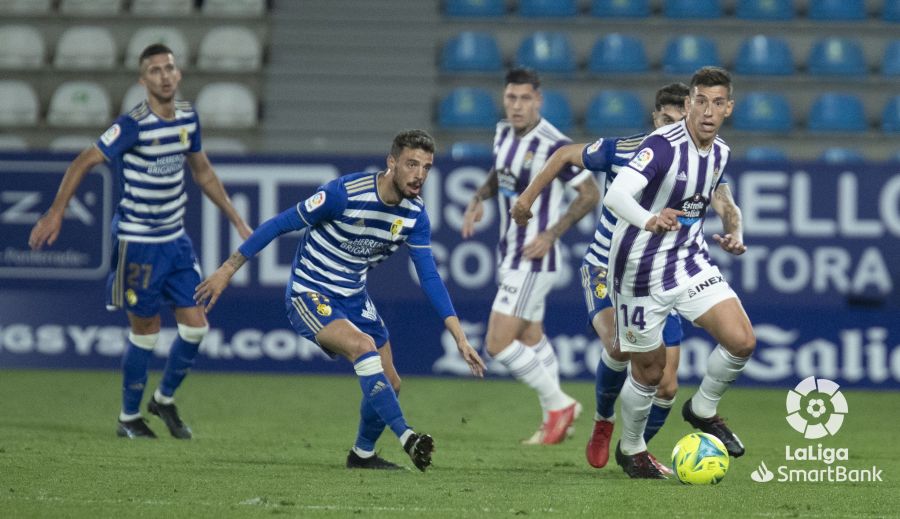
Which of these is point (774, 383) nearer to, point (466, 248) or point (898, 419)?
point (898, 419)

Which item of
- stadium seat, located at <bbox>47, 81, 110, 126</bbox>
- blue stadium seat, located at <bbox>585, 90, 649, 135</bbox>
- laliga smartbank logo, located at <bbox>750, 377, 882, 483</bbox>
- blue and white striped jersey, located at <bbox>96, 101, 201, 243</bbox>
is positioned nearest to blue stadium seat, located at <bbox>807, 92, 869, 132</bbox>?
blue stadium seat, located at <bbox>585, 90, 649, 135</bbox>

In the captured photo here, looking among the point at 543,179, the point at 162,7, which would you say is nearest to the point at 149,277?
the point at 543,179

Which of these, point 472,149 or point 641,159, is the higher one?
point 641,159

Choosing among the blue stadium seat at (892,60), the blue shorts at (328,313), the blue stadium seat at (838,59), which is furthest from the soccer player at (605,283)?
the blue stadium seat at (892,60)

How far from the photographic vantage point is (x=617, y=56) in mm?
14227

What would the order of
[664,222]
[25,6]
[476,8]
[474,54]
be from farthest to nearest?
1. [25,6]
2. [476,8]
3. [474,54]
4. [664,222]

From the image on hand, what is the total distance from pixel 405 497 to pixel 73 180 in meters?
3.24

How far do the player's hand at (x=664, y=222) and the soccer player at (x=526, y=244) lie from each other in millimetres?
2445

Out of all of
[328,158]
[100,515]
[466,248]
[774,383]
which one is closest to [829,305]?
[774,383]

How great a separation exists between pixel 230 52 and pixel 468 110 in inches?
104

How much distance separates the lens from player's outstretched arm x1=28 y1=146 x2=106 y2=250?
784 centimetres

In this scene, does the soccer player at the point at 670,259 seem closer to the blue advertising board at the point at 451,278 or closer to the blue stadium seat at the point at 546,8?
the blue advertising board at the point at 451,278

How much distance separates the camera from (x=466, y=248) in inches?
463

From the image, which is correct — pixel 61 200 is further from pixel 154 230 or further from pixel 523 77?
pixel 523 77
